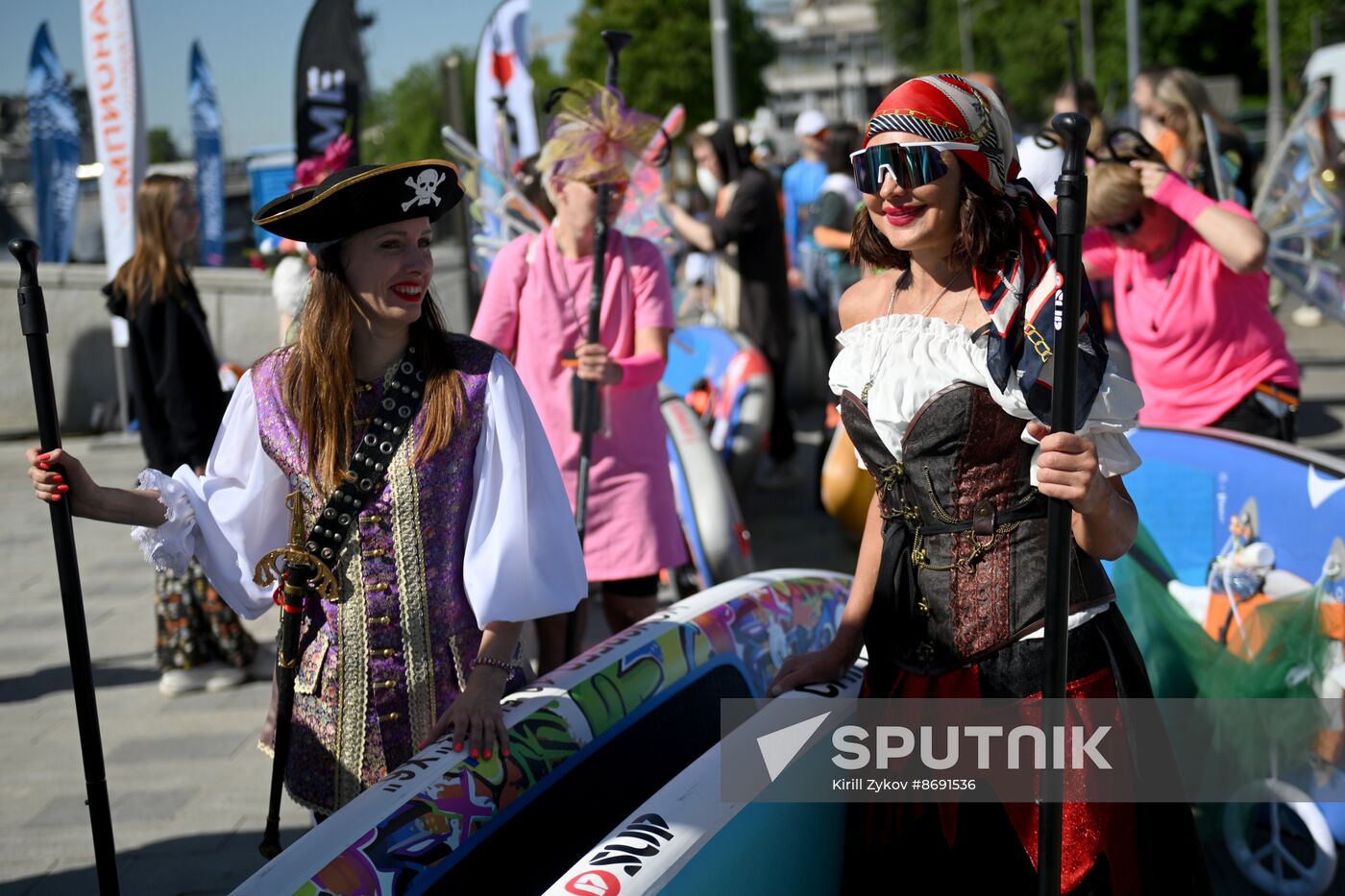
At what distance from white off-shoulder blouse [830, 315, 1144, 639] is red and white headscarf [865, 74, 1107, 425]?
35 millimetres

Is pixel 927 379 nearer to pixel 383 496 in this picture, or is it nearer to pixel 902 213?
pixel 902 213

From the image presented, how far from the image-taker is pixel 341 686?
2.32 m

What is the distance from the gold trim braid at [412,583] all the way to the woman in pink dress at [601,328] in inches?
65.2

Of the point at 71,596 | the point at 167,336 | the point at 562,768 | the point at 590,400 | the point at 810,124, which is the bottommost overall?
the point at 562,768

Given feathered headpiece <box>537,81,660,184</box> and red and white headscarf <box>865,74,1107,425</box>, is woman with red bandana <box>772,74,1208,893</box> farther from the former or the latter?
feathered headpiece <box>537,81,660,184</box>

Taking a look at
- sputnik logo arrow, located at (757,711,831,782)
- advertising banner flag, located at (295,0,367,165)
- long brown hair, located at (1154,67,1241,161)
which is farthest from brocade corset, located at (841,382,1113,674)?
advertising banner flag, located at (295,0,367,165)

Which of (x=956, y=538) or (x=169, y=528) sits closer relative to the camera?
(x=956, y=538)

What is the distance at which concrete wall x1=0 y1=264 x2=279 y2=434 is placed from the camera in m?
10.8

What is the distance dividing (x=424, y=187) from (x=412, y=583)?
2.27ft

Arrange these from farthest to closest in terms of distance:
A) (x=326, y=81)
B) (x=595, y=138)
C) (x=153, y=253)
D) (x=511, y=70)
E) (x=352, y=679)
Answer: (x=511, y=70)
(x=326, y=81)
(x=153, y=253)
(x=595, y=138)
(x=352, y=679)

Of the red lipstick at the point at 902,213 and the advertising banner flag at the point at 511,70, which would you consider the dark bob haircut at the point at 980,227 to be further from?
the advertising banner flag at the point at 511,70

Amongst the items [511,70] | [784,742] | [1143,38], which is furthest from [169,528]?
[1143,38]

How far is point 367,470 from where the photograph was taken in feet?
7.32

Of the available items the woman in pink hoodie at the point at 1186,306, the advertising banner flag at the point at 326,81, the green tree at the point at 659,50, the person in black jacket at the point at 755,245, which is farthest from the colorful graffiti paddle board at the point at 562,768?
the green tree at the point at 659,50
